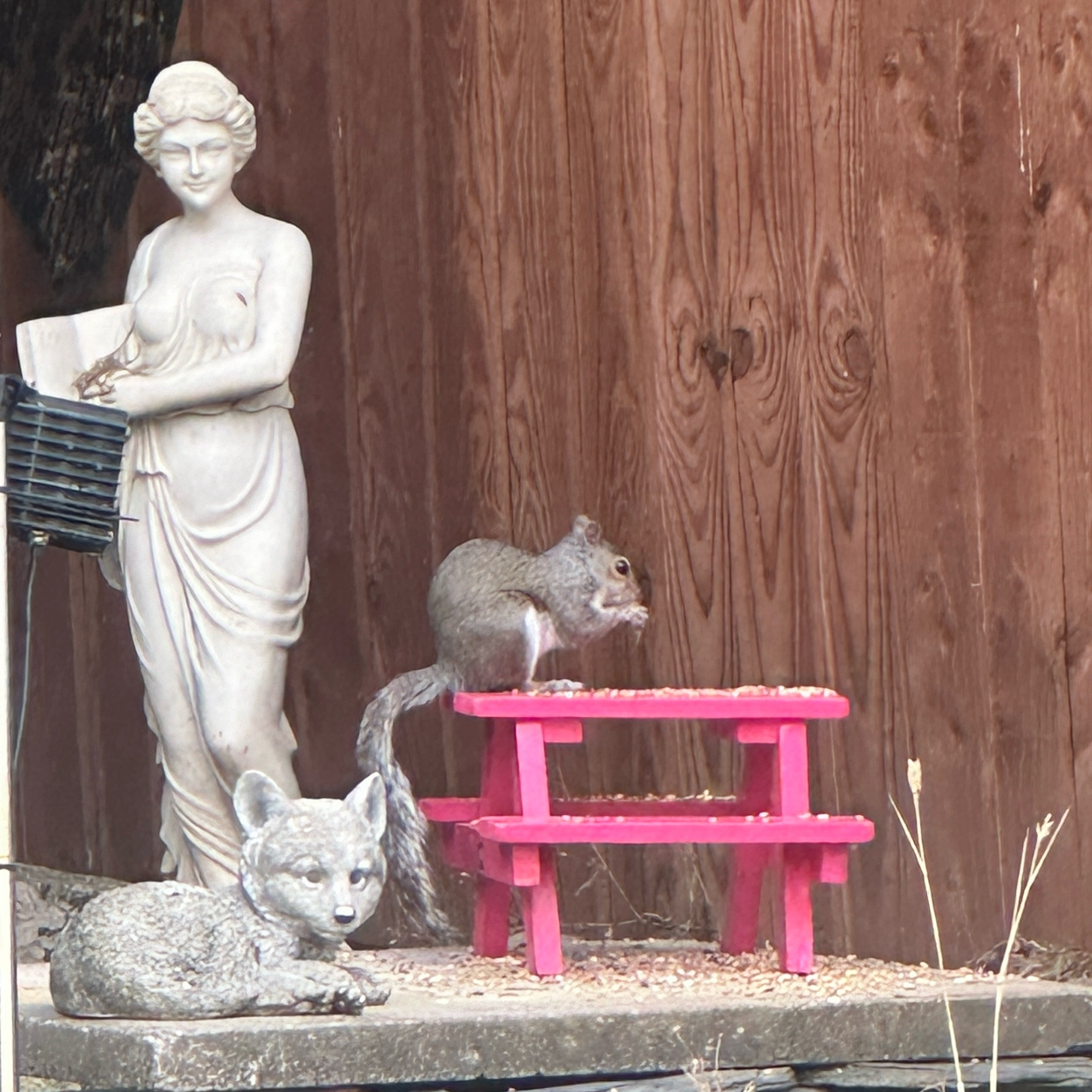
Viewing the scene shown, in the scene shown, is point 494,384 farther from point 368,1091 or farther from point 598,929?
point 368,1091

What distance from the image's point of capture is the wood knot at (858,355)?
5.31 meters

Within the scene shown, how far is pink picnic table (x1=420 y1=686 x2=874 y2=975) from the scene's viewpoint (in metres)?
4.45

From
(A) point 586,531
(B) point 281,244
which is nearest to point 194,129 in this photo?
(B) point 281,244

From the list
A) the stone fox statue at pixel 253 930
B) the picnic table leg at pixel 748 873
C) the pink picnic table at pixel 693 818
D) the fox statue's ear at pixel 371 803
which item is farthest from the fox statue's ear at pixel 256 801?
the picnic table leg at pixel 748 873

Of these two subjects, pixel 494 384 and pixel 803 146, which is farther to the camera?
pixel 494 384

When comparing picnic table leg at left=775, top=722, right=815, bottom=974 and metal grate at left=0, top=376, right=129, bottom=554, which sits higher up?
metal grate at left=0, top=376, right=129, bottom=554

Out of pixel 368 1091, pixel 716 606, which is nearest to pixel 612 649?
pixel 716 606

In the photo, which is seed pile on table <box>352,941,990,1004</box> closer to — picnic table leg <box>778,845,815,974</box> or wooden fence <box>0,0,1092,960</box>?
picnic table leg <box>778,845,815,974</box>

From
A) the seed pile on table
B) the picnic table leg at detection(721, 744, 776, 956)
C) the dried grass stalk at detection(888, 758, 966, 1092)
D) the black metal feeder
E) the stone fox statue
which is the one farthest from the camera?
the picnic table leg at detection(721, 744, 776, 956)

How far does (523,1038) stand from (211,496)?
1.43 m

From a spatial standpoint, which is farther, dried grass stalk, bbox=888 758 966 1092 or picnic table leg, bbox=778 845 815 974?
picnic table leg, bbox=778 845 815 974

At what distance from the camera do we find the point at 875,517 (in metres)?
5.29

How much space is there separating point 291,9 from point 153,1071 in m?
3.29

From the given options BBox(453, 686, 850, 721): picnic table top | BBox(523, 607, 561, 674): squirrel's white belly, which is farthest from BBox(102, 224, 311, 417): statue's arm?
BBox(453, 686, 850, 721): picnic table top
